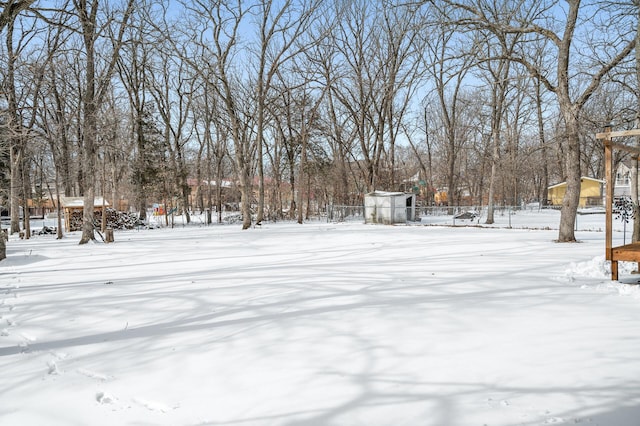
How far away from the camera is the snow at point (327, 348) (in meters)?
2.75

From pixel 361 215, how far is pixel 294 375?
89.2 feet

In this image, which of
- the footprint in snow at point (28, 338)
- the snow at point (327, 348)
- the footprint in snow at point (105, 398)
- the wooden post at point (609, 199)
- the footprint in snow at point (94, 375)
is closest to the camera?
the snow at point (327, 348)

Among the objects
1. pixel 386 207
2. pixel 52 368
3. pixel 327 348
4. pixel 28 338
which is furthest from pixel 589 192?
pixel 52 368

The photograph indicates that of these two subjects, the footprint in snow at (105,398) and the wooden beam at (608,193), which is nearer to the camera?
the footprint in snow at (105,398)

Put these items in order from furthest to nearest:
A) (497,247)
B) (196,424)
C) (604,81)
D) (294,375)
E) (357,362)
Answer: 1. (497,247)
2. (604,81)
3. (357,362)
4. (294,375)
5. (196,424)

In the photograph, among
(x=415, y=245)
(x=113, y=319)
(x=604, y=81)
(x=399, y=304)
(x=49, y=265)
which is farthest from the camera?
(x=415, y=245)

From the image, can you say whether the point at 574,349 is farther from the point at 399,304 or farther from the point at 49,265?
the point at 49,265

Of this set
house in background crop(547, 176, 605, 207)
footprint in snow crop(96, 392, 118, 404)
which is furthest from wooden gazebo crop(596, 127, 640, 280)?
house in background crop(547, 176, 605, 207)

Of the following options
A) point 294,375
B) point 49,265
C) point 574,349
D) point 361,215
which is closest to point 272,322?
point 294,375

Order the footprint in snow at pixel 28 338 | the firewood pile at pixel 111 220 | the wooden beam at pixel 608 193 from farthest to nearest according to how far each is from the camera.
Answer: the firewood pile at pixel 111 220, the wooden beam at pixel 608 193, the footprint in snow at pixel 28 338

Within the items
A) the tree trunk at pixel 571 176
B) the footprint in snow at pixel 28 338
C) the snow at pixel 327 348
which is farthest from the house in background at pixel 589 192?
the footprint in snow at pixel 28 338

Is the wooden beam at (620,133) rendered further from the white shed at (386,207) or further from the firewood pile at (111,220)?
the firewood pile at (111,220)

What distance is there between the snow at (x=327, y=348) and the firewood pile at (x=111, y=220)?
19579 mm

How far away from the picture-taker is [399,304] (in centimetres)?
518
